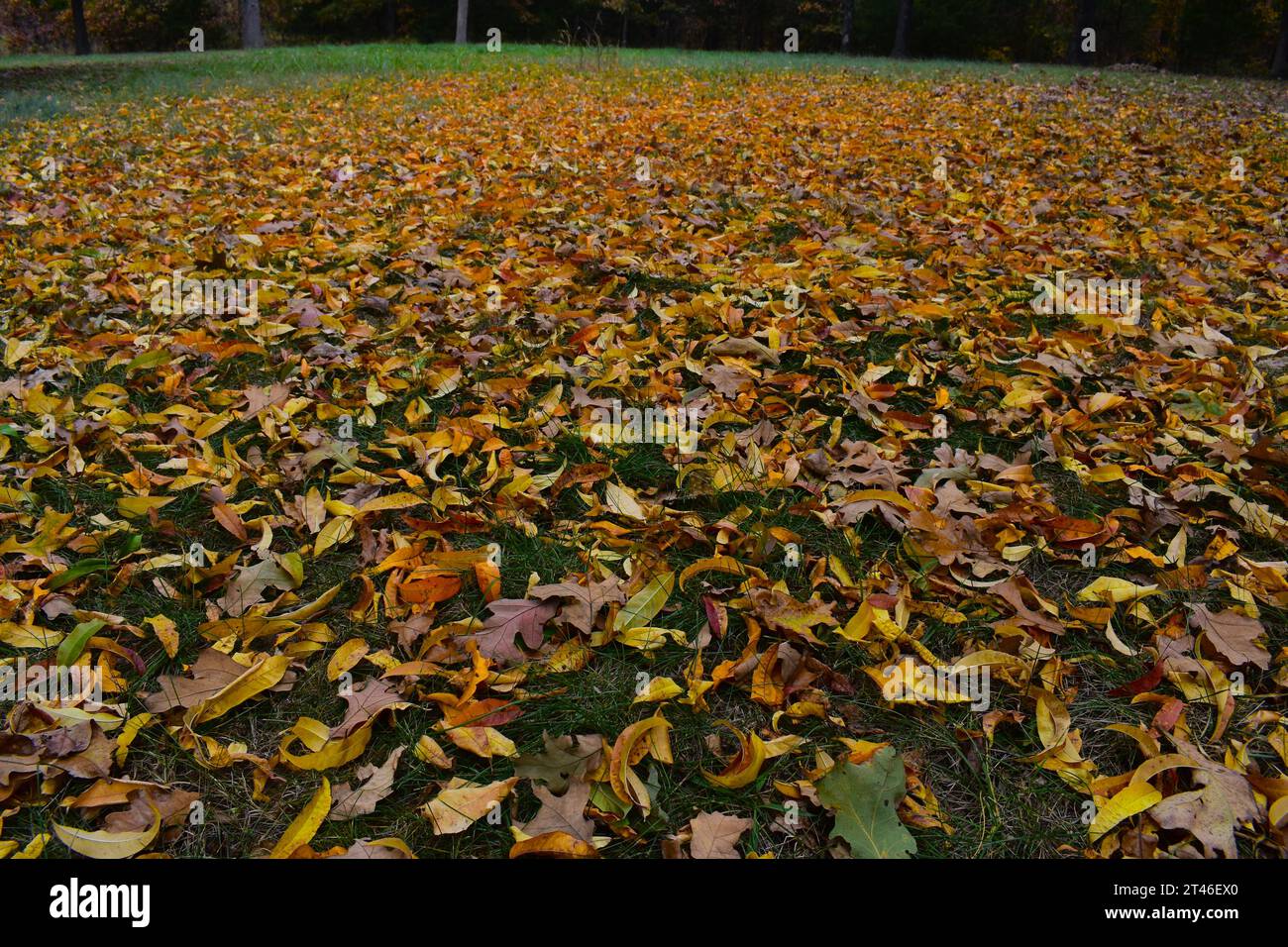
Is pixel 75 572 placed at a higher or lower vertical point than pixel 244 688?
higher

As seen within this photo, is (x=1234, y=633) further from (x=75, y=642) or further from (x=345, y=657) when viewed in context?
(x=75, y=642)

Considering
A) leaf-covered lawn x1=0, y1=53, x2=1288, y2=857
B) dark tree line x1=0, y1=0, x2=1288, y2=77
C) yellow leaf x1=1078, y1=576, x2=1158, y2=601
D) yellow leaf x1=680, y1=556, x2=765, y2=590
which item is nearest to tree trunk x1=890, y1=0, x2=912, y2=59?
dark tree line x1=0, y1=0, x2=1288, y2=77

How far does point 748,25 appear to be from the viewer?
98.8ft

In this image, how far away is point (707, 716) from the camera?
1.73m

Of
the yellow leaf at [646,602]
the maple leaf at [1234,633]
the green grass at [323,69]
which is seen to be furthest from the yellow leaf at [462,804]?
the green grass at [323,69]

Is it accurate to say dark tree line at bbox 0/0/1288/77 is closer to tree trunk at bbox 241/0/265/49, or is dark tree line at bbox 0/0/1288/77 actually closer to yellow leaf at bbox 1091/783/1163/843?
tree trunk at bbox 241/0/265/49

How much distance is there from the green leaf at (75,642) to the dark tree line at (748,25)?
2226 cm

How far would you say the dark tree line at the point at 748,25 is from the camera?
73.8 feet

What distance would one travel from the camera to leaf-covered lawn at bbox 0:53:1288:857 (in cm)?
155

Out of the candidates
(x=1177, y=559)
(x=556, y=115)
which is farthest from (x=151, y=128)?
(x=1177, y=559)

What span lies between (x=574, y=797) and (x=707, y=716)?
1.11 ft

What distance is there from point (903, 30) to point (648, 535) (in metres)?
24.3

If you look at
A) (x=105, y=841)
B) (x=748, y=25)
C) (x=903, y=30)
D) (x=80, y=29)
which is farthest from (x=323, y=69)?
(x=748, y=25)

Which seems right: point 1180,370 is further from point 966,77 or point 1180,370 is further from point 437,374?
point 966,77
